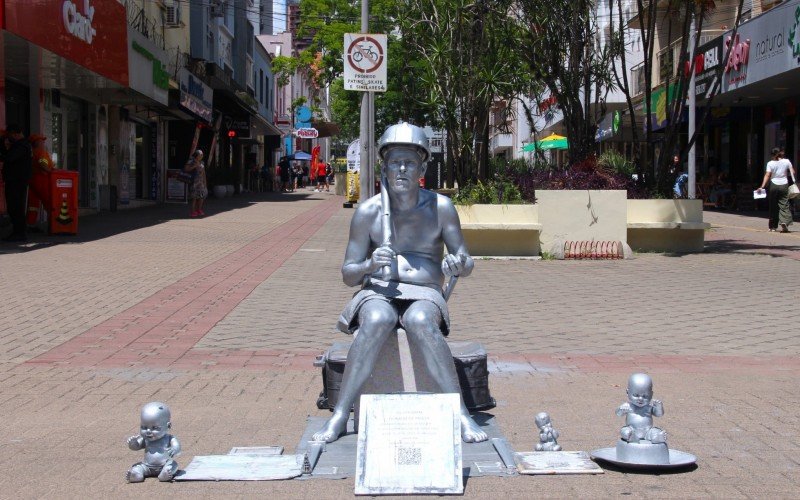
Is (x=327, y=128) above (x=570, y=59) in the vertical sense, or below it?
above

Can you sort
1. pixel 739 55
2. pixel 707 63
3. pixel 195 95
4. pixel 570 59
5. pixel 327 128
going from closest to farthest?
1. pixel 570 59
2. pixel 739 55
3. pixel 707 63
4. pixel 195 95
5. pixel 327 128

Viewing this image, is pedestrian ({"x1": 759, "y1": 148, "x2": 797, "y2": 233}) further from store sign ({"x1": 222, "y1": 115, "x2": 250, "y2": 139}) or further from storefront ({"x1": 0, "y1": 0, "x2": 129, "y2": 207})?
store sign ({"x1": 222, "y1": 115, "x2": 250, "y2": 139})

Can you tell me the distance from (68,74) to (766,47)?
1547 cm

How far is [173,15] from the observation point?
103ft

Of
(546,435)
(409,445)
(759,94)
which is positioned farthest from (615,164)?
(759,94)

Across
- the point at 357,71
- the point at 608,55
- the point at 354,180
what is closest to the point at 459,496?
the point at 357,71

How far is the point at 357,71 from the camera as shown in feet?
49.7

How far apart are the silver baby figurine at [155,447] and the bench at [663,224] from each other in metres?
11.2

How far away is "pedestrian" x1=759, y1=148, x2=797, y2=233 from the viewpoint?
19.0 meters

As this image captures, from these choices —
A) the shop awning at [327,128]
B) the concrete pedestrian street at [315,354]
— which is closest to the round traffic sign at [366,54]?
the concrete pedestrian street at [315,354]

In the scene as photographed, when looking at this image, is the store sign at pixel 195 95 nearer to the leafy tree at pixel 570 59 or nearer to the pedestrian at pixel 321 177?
the leafy tree at pixel 570 59

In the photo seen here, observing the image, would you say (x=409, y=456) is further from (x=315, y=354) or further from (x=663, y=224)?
(x=663, y=224)

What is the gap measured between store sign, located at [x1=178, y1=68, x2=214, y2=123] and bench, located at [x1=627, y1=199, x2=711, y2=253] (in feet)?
56.7

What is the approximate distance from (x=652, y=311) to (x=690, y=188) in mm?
17897
